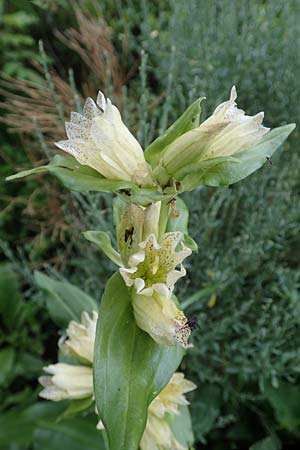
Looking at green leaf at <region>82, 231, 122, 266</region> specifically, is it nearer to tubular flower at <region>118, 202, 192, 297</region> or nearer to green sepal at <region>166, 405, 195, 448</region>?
tubular flower at <region>118, 202, 192, 297</region>

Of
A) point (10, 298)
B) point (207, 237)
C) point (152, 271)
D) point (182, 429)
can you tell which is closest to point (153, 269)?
point (152, 271)

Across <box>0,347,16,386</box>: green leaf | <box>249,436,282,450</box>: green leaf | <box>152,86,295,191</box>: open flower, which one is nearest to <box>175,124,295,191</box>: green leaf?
<box>152,86,295,191</box>: open flower

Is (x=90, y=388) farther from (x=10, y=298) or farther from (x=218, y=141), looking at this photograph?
(x=10, y=298)

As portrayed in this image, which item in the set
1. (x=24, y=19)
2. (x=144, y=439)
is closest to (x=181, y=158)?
(x=144, y=439)

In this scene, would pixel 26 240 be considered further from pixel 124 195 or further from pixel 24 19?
pixel 124 195

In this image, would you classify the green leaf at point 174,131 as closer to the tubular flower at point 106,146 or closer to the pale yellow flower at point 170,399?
the tubular flower at point 106,146

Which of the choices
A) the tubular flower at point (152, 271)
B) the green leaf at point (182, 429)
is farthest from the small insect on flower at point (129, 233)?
the green leaf at point (182, 429)
